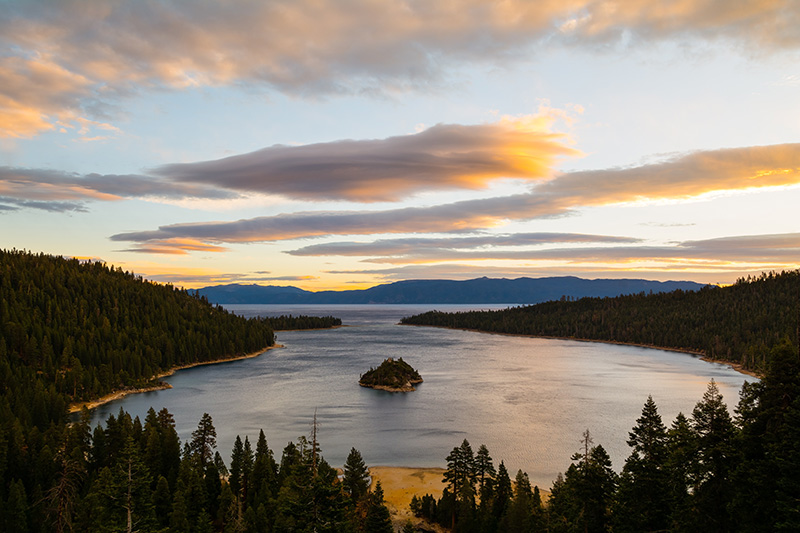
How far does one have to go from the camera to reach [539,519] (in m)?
50.1

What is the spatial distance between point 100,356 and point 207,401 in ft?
173

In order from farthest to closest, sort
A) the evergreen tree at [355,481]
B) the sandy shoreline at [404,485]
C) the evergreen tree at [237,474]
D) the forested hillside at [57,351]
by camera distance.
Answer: the forested hillside at [57,351], the sandy shoreline at [404,485], the evergreen tree at [355,481], the evergreen tree at [237,474]

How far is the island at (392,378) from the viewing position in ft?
521

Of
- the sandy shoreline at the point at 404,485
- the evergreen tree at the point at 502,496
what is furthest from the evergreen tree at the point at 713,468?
the sandy shoreline at the point at 404,485

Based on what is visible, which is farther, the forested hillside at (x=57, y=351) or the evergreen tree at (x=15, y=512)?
the forested hillside at (x=57, y=351)

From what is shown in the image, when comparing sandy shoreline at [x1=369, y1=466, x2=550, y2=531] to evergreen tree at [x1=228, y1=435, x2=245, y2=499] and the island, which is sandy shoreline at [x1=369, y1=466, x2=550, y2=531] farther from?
the island

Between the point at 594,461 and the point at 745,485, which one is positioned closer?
the point at 745,485

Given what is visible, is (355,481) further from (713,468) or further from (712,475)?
(713,468)

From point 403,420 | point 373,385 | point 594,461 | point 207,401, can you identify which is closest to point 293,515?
point 594,461

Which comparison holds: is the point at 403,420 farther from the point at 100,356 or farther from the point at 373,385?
the point at 100,356

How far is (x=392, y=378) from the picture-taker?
16075cm

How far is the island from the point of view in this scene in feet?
521

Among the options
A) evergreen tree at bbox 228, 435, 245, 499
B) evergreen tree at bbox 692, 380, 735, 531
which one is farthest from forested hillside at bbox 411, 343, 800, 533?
evergreen tree at bbox 228, 435, 245, 499

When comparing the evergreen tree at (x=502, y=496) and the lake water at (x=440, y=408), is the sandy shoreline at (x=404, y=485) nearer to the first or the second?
the lake water at (x=440, y=408)
